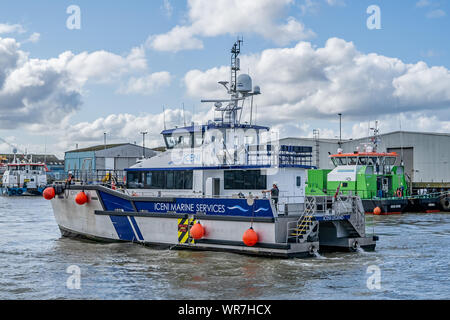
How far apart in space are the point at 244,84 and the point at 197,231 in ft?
18.5

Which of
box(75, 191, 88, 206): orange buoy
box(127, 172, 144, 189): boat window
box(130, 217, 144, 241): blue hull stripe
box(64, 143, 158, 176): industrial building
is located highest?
box(64, 143, 158, 176): industrial building

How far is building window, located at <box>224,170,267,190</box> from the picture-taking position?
15.2 metres

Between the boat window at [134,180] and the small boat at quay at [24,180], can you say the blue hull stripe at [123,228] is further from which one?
the small boat at quay at [24,180]

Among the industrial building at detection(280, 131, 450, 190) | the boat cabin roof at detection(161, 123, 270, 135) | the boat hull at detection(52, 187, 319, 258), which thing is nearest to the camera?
the boat hull at detection(52, 187, 319, 258)

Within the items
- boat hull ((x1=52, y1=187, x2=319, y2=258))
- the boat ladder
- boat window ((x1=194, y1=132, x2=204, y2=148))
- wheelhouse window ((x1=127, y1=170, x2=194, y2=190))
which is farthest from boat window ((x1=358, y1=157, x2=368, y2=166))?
boat hull ((x1=52, y1=187, x2=319, y2=258))

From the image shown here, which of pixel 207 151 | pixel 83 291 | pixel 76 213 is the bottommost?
pixel 83 291

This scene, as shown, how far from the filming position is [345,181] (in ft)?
110

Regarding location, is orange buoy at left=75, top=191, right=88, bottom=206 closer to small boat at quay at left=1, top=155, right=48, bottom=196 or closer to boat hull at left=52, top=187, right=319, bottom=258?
boat hull at left=52, top=187, right=319, bottom=258

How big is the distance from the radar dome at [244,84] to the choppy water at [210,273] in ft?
19.4

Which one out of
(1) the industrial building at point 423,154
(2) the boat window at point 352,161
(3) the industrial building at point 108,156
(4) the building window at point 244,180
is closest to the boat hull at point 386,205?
(2) the boat window at point 352,161

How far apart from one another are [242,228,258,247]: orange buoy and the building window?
1964mm
